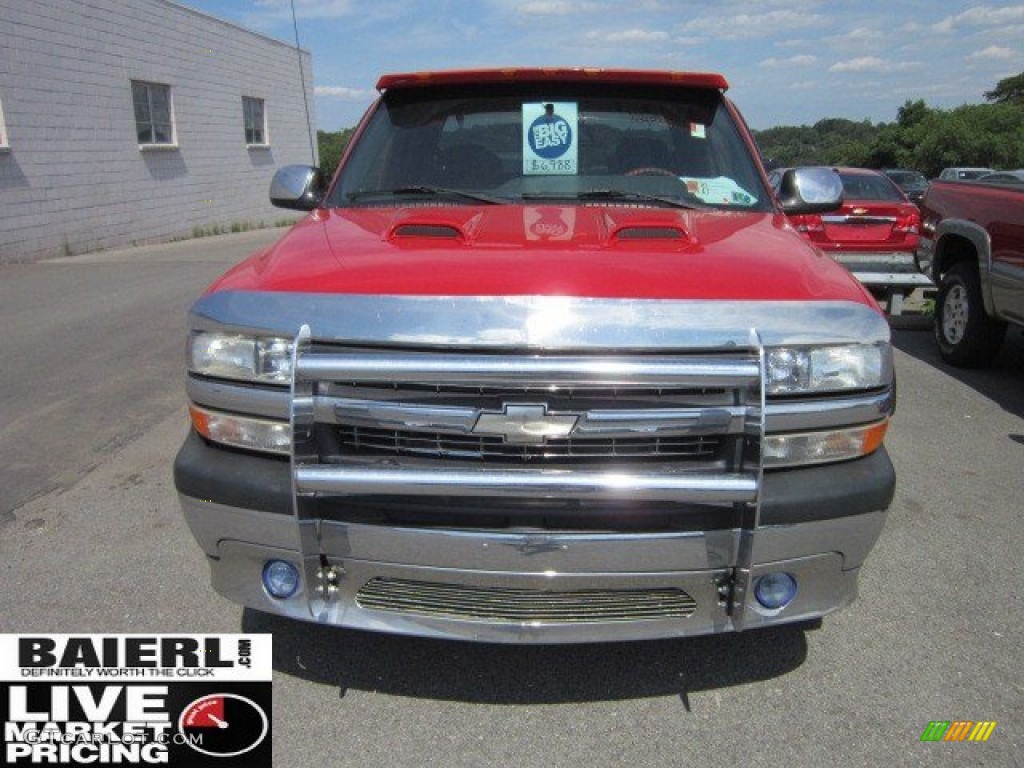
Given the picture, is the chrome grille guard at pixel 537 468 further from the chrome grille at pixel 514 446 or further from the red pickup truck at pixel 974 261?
the red pickup truck at pixel 974 261

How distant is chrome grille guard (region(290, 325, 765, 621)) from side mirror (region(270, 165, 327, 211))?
1759 mm

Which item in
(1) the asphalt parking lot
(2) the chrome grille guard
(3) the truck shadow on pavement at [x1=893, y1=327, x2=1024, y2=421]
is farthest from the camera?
(3) the truck shadow on pavement at [x1=893, y1=327, x2=1024, y2=421]

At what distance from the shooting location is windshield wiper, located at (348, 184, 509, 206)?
3139mm

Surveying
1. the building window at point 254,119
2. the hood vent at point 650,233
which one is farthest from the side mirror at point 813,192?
the building window at point 254,119

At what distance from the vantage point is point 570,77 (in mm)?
3586

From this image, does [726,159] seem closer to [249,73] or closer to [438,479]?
[438,479]

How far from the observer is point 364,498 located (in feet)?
7.22

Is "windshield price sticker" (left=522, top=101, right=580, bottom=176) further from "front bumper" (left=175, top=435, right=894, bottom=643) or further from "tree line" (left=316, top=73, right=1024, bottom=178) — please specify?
"tree line" (left=316, top=73, right=1024, bottom=178)

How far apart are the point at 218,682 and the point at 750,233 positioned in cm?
215

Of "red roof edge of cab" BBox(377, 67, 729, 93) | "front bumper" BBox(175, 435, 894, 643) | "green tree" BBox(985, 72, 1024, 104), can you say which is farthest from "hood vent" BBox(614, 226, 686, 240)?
"green tree" BBox(985, 72, 1024, 104)

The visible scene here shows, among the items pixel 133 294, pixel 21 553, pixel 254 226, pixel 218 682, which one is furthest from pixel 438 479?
pixel 254 226

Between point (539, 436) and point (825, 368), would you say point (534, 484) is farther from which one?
point (825, 368)

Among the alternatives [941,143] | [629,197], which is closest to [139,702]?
[629,197]

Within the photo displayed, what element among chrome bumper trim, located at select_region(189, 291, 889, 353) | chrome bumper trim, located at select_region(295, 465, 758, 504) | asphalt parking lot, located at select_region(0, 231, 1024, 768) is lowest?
asphalt parking lot, located at select_region(0, 231, 1024, 768)
